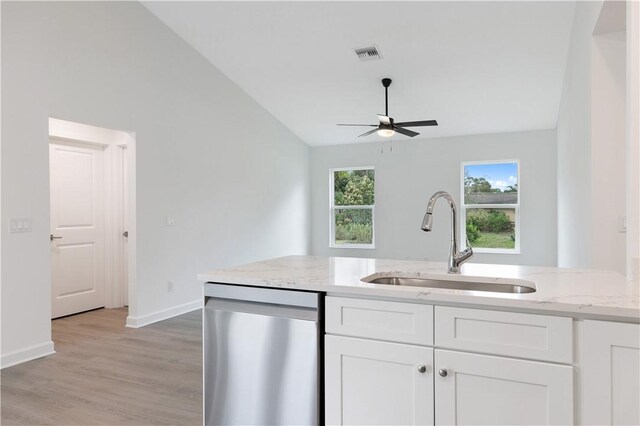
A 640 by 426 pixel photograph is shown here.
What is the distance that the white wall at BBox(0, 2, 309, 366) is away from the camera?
3.27m

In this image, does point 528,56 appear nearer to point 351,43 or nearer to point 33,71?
point 351,43

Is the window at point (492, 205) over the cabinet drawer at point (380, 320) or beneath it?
over

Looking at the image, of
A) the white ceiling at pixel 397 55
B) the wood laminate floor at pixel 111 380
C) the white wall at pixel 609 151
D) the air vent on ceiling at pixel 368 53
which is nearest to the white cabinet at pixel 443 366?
the wood laminate floor at pixel 111 380

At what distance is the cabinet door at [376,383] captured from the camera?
4.85 ft

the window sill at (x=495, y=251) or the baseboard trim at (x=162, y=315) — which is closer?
the baseboard trim at (x=162, y=315)

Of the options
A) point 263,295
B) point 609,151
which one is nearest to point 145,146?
point 263,295

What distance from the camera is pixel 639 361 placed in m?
1.20

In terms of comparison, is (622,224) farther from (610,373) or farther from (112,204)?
(112,204)

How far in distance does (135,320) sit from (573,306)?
4.02 m

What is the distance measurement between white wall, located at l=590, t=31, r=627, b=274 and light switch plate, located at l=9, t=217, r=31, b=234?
402cm

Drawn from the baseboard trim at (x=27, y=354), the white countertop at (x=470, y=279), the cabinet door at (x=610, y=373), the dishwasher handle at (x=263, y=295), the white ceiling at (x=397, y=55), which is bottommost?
the baseboard trim at (x=27, y=354)

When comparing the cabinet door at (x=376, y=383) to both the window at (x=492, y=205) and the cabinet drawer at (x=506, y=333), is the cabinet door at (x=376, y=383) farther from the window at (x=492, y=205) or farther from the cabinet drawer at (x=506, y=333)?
the window at (x=492, y=205)

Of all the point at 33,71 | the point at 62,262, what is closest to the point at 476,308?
the point at 33,71

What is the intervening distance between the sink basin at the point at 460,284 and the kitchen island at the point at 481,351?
0.8 inches
